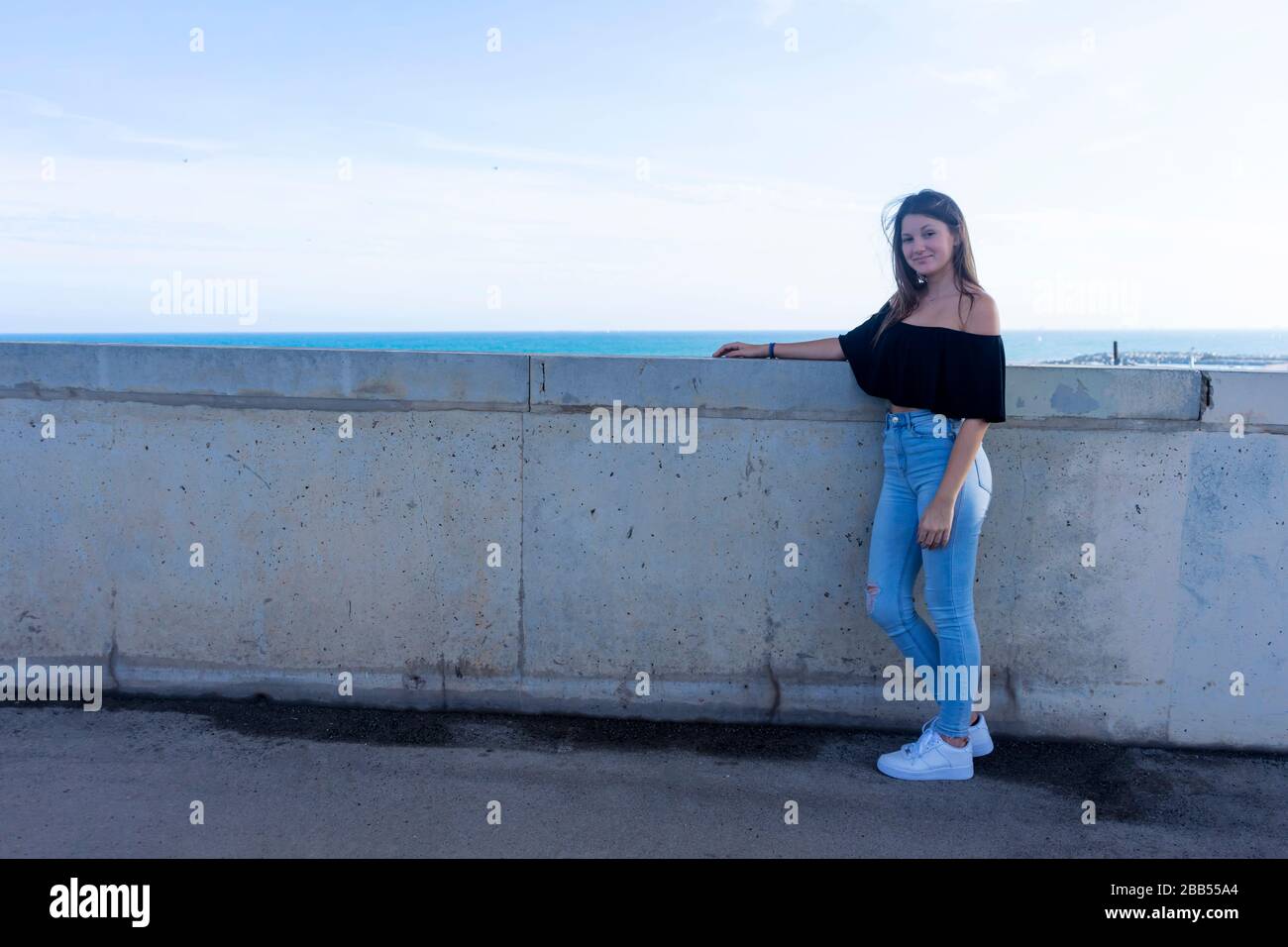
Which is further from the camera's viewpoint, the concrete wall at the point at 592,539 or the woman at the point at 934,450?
the concrete wall at the point at 592,539

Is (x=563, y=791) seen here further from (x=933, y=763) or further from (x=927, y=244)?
(x=927, y=244)

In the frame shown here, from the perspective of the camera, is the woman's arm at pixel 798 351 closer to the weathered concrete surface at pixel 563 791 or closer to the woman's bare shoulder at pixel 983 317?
the woman's bare shoulder at pixel 983 317

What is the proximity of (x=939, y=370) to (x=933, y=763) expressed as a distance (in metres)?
1.45

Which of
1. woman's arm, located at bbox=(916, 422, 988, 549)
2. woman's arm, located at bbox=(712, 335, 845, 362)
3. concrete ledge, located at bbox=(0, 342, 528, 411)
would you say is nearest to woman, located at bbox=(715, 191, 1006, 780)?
woman's arm, located at bbox=(916, 422, 988, 549)

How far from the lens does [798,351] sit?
3900mm

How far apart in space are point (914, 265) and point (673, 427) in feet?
3.73

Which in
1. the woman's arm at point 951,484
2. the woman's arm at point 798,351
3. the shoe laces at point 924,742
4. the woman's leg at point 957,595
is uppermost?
the woman's arm at point 798,351

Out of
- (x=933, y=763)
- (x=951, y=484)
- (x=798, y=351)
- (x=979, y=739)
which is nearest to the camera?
(x=951, y=484)

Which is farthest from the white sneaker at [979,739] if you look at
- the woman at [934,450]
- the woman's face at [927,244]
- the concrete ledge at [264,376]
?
the concrete ledge at [264,376]

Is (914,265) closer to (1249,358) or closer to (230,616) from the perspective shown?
(230,616)

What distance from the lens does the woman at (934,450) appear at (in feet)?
10.7

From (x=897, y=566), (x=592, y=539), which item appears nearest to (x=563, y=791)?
(x=592, y=539)

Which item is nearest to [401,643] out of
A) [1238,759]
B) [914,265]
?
[914,265]
